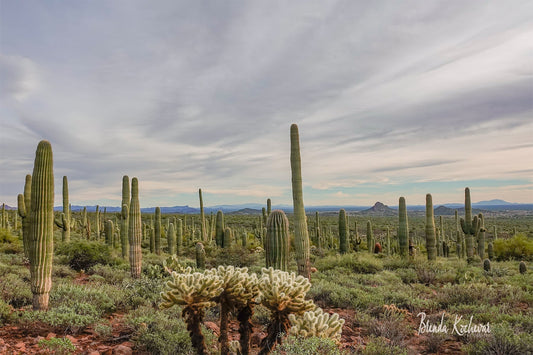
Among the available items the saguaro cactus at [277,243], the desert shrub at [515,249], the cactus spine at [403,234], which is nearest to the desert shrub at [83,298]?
the saguaro cactus at [277,243]

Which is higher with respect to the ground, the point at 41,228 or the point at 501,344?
the point at 41,228

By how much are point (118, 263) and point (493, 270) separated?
1455 centimetres

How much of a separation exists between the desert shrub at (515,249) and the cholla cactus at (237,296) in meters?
20.9

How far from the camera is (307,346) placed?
3.46 m

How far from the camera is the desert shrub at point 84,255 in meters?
13.0

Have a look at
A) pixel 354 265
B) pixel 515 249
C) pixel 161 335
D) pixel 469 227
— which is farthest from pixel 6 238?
pixel 515 249

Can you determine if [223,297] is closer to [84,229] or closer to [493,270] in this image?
[493,270]

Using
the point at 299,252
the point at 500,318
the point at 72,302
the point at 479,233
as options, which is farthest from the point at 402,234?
the point at 72,302

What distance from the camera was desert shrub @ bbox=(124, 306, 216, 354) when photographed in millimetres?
4730

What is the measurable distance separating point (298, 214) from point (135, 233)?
5504 millimetres

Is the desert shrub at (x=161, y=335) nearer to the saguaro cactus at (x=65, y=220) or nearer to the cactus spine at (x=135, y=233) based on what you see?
the cactus spine at (x=135, y=233)

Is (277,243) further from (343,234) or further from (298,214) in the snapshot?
(343,234)

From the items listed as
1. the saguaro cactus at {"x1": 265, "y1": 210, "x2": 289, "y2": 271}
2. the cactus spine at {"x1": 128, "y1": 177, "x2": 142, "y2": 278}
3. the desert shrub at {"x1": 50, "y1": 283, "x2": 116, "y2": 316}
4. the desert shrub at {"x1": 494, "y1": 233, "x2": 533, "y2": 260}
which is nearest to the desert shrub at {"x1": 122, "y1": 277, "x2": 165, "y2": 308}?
the desert shrub at {"x1": 50, "y1": 283, "x2": 116, "y2": 316}

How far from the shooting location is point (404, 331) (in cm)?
585
